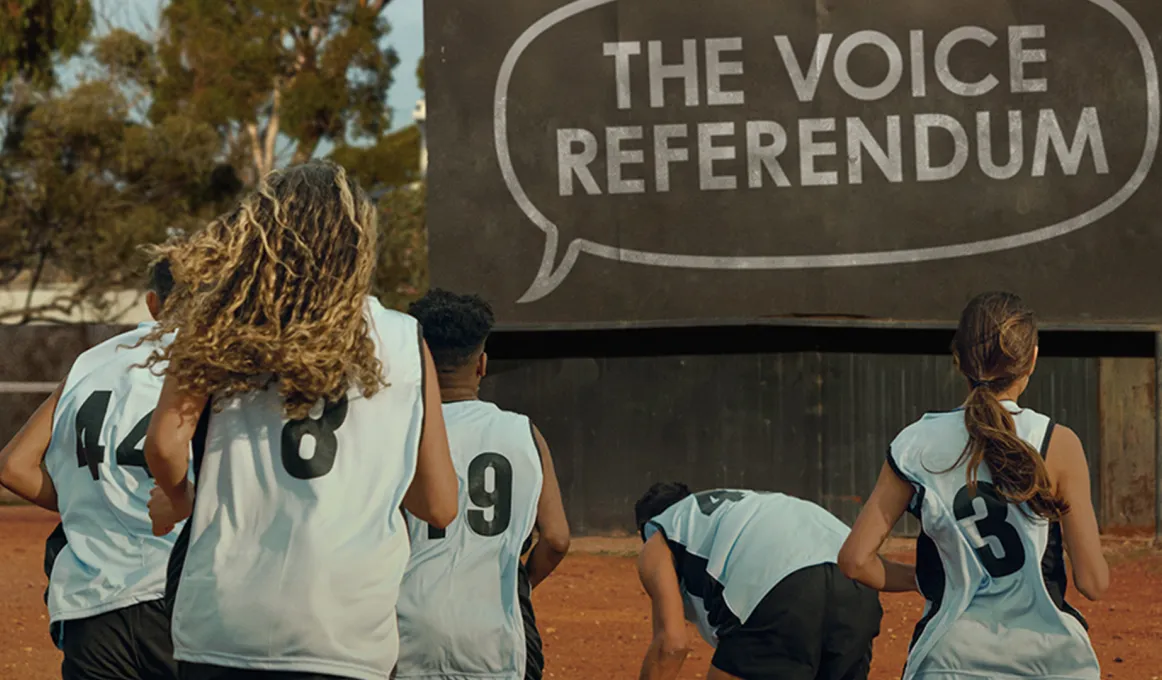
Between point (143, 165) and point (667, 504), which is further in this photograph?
point (143, 165)

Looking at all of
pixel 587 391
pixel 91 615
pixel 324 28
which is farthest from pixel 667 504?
pixel 324 28

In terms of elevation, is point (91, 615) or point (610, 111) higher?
point (610, 111)

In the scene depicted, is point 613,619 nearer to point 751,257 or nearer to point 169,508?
point 751,257

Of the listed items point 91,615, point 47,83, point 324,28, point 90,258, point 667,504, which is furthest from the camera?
point 324,28

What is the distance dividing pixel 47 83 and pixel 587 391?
1802 cm

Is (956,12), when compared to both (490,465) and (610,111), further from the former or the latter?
(490,465)

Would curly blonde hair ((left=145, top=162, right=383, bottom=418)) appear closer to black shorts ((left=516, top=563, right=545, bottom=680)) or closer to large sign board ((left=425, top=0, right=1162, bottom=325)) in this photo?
black shorts ((left=516, top=563, right=545, bottom=680))

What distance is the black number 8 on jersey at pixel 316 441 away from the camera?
308 cm

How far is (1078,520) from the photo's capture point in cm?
370

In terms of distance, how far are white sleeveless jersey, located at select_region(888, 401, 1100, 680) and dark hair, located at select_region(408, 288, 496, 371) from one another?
1.29 metres

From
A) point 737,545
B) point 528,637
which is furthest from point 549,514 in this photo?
point 737,545

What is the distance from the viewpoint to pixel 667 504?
534 cm

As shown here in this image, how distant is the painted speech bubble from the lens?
1380cm

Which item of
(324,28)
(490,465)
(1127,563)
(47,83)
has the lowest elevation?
(1127,563)
